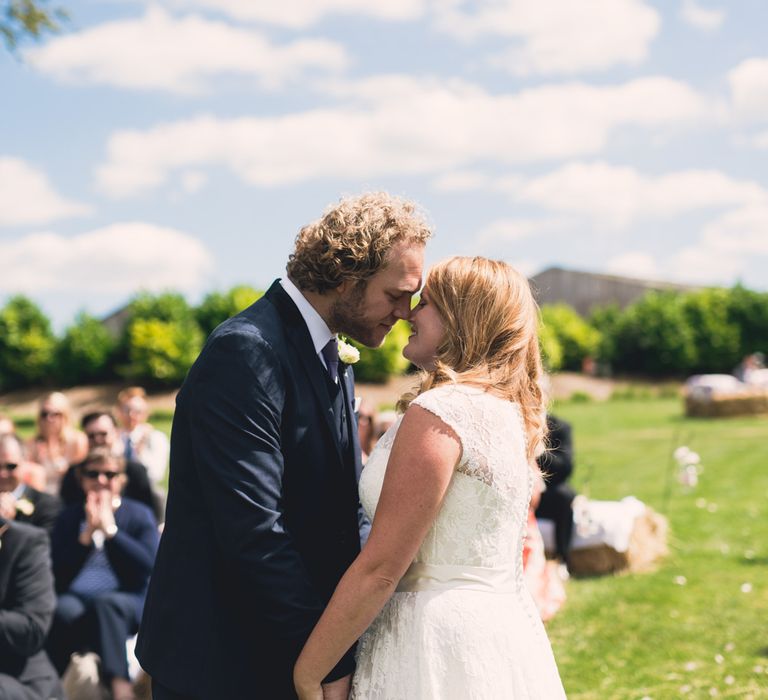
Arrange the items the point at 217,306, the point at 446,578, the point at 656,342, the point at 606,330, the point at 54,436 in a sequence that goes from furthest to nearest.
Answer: the point at 606,330, the point at 656,342, the point at 217,306, the point at 54,436, the point at 446,578

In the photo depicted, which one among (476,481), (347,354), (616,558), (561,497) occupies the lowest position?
(616,558)

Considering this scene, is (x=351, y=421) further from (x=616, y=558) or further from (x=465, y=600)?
(x=616, y=558)

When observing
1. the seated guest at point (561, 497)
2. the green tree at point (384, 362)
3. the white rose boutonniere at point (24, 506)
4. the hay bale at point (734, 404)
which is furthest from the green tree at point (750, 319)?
the white rose boutonniere at point (24, 506)

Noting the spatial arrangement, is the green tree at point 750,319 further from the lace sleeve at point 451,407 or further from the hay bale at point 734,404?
the lace sleeve at point 451,407

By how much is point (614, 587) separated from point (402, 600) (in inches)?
264

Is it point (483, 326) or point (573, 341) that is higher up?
point (483, 326)

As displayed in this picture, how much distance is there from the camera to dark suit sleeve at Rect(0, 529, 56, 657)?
4.72 meters

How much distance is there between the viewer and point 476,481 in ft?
8.90

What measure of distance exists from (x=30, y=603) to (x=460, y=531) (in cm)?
300

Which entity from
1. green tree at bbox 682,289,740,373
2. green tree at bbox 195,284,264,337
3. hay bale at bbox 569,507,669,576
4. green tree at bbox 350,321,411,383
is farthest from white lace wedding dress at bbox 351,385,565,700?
green tree at bbox 682,289,740,373

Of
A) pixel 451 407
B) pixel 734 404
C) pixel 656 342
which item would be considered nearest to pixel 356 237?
pixel 451 407

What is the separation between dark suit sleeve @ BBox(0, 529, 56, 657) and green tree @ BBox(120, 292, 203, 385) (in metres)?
32.6

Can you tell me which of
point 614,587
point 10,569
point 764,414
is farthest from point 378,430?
point 764,414

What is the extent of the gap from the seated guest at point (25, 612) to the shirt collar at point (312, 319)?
9.09 ft
